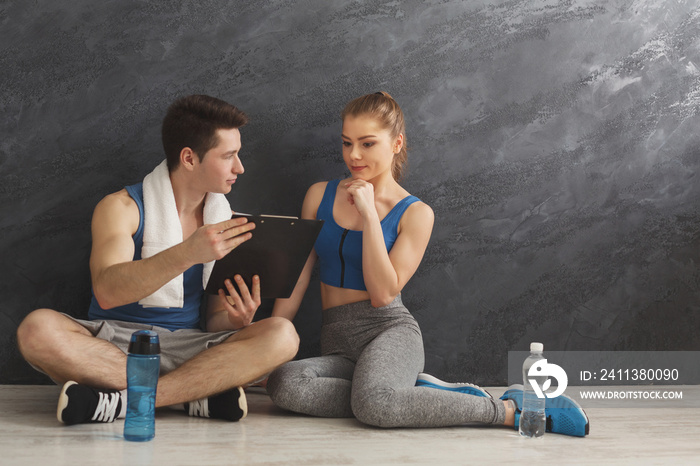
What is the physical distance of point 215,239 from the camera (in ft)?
5.61

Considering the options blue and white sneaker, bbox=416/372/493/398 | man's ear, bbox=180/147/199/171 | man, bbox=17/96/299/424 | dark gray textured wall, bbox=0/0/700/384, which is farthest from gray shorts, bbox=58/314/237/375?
blue and white sneaker, bbox=416/372/493/398

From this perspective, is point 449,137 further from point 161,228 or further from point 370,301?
point 161,228

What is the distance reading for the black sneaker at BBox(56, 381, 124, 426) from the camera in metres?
1.67

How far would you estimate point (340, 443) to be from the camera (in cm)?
169

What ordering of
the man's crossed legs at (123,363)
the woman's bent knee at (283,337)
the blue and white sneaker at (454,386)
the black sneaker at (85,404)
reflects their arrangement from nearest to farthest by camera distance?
the black sneaker at (85,404)
the man's crossed legs at (123,363)
the woman's bent knee at (283,337)
the blue and white sneaker at (454,386)

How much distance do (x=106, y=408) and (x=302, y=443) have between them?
20.1 inches

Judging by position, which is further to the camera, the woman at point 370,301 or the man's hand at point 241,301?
the man's hand at point 241,301

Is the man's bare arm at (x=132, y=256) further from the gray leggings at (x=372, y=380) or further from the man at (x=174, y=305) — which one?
the gray leggings at (x=372, y=380)

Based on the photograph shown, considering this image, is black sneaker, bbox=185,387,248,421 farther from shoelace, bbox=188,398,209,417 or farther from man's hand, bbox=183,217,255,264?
man's hand, bbox=183,217,255,264

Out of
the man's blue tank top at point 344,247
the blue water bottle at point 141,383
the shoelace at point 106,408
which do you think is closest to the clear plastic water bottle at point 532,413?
the man's blue tank top at point 344,247

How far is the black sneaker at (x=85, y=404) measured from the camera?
1.67 metres

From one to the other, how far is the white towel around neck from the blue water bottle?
43 centimetres

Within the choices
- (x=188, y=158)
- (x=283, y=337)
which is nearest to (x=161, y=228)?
(x=188, y=158)

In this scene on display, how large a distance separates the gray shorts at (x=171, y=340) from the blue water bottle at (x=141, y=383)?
1.27ft
